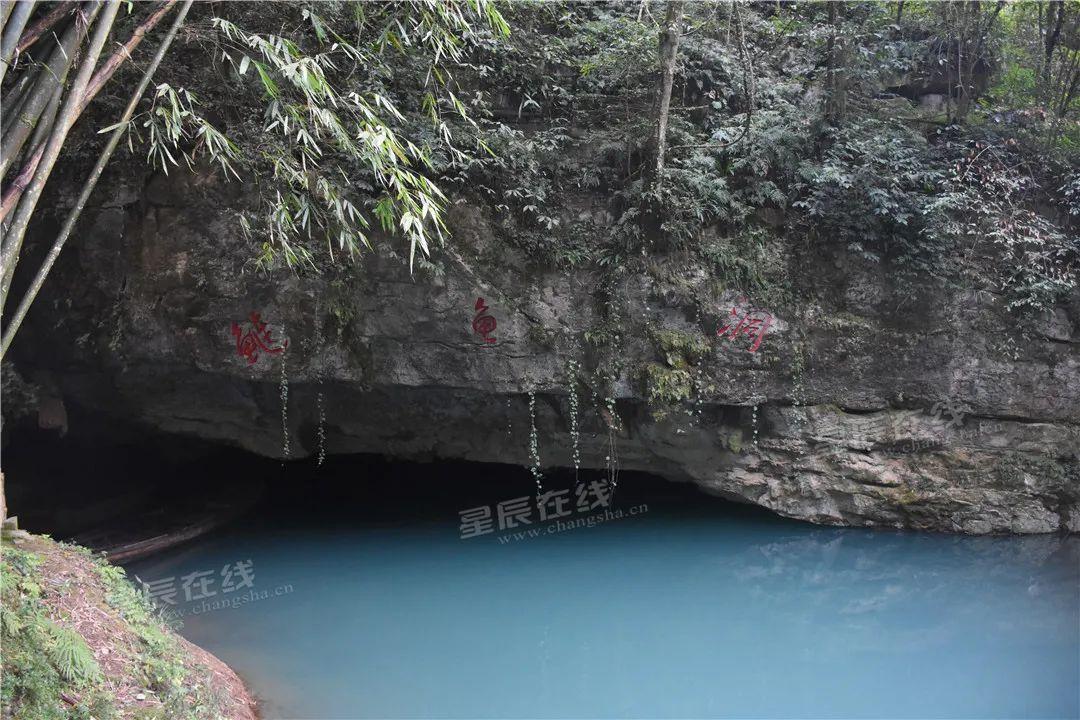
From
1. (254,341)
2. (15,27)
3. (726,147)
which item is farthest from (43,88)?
(726,147)

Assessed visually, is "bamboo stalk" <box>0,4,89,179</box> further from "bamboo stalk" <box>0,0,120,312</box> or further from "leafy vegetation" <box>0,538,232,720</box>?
"leafy vegetation" <box>0,538,232,720</box>

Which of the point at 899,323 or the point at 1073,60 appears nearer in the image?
the point at 899,323

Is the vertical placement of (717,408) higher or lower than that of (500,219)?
lower

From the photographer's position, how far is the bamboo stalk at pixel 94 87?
2.83 metres

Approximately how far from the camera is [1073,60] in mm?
A: 6434

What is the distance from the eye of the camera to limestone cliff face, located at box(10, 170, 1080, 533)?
19.0 ft

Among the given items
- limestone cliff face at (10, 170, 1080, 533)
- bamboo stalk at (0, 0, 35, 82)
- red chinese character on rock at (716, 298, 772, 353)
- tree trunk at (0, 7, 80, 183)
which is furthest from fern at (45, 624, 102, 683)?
red chinese character on rock at (716, 298, 772, 353)

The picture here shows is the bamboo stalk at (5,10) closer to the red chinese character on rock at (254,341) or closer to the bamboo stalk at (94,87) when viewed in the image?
the bamboo stalk at (94,87)

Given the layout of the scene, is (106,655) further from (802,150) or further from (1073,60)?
(1073,60)

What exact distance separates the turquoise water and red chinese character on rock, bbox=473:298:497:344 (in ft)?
6.77

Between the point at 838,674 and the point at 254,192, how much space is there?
17.8 ft

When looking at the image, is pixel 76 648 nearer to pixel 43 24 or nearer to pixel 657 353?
pixel 43 24

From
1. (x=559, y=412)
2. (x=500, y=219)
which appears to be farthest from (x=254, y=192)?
(x=559, y=412)

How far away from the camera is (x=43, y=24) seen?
9.47ft
